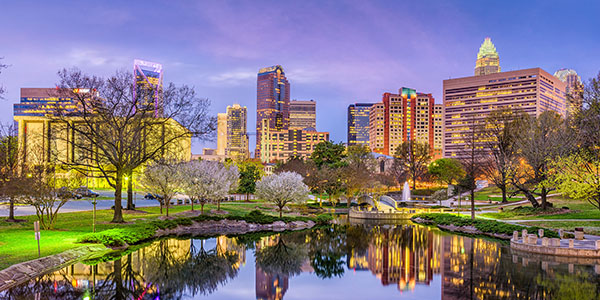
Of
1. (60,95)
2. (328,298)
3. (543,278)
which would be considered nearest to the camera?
(328,298)

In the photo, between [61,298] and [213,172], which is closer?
[61,298]

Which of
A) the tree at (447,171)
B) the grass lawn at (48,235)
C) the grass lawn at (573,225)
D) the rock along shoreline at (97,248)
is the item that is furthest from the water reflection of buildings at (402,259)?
the tree at (447,171)

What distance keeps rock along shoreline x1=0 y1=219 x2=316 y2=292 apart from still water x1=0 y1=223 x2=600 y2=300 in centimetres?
63

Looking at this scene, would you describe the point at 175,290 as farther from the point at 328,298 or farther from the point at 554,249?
the point at 554,249

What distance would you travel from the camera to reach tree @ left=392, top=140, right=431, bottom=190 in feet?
345

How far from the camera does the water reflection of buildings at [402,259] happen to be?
22.8 m

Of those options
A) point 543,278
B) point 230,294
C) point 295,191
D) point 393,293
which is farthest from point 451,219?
point 230,294

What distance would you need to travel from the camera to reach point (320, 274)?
23672 millimetres

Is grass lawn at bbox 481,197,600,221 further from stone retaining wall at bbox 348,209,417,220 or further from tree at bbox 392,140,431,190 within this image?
tree at bbox 392,140,431,190

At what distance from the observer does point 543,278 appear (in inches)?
815

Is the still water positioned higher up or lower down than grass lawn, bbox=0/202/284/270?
lower down

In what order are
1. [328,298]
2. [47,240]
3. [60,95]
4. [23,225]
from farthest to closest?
[60,95] < [23,225] < [47,240] < [328,298]

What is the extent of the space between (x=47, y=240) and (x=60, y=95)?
15.2 meters

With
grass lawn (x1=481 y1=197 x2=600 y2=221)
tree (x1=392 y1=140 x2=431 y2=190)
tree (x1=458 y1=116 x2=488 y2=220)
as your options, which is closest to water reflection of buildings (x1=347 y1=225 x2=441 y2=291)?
tree (x1=458 y1=116 x2=488 y2=220)
